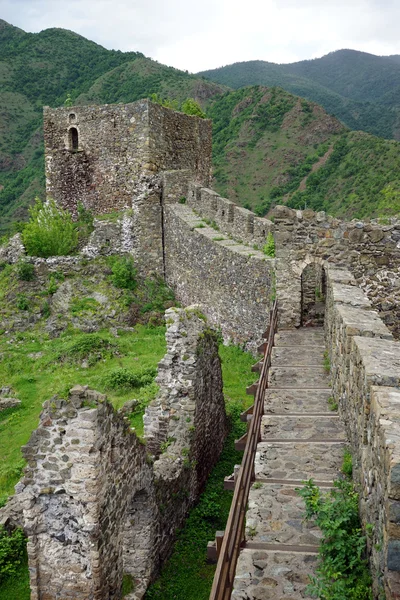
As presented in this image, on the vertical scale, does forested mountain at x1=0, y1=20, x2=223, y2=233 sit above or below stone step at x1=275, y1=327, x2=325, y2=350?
above

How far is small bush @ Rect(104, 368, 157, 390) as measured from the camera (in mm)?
13539

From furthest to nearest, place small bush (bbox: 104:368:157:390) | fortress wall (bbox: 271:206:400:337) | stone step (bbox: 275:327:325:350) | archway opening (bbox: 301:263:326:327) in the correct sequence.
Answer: small bush (bbox: 104:368:157:390), archway opening (bbox: 301:263:326:327), fortress wall (bbox: 271:206:400:337), stone step (bbox: 275:327:325:350)

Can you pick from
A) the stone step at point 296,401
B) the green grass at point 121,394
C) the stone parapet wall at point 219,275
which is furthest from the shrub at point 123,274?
the stone step at point 296,401

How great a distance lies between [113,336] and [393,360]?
12.9m

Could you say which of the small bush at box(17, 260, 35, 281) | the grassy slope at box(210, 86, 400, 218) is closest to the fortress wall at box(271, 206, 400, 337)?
the small bush at box(17, 260, 35, 281)

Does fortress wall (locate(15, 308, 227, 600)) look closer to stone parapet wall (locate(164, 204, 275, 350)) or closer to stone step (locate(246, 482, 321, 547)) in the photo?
stone step (locate(246, 482, 321, 547))

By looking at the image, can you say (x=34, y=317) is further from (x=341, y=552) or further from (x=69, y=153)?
(x=341, y=552)

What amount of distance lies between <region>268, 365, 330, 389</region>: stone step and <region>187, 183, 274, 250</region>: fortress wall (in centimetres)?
693

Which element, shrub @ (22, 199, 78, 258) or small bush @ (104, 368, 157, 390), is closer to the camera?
small bush @ (104, 368, 157, 390)

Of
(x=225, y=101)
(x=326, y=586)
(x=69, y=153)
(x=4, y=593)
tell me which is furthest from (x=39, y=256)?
(x=225, y=101)

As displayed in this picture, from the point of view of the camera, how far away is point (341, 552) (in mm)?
4133

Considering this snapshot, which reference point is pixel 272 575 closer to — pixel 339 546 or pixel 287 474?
pixel 339 546

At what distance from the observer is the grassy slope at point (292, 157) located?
34625 millimetres

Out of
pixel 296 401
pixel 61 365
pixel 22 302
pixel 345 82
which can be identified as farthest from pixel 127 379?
pixel 345 82
